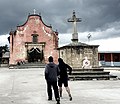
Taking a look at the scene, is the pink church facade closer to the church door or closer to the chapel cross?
the church door

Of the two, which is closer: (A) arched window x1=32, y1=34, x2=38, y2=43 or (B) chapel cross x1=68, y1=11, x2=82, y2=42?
(B) chapel cross x1=68, y1=11, x2=82, y2=42

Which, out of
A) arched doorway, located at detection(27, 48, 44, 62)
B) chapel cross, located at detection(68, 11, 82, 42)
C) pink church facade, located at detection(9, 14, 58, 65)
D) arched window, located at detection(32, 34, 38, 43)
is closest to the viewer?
chapel cross, located at detection(68, 11, 82, 42)

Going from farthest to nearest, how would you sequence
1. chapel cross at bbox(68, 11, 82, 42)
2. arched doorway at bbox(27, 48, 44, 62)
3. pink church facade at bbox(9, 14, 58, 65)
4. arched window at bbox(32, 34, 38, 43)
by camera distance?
1. arched window at bbox(32, 34, 38, 43)
2. pink church facade at bbox(9, 14, 58, 65)
3. arched doorway at bbox(27, 48, 44, 62)
4. chapel cross at bbox(68, 11, 82, 42)

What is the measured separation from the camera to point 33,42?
64312 mm

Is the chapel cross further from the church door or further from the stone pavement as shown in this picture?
the church door

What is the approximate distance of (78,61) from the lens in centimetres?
2423

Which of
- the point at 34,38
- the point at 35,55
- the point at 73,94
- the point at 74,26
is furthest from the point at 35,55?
the point at 73,94

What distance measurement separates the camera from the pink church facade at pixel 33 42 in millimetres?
63281

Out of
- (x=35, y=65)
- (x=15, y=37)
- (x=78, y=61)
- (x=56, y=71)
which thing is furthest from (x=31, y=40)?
(x=56, y=71)

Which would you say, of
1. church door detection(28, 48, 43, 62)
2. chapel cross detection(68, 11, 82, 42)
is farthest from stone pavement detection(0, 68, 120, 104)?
church door detection(28, 48, 43, 62)

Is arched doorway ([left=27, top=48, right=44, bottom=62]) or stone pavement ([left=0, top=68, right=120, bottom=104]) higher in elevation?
arched doorway ([left=27, top=48, right=44, bottom=62])

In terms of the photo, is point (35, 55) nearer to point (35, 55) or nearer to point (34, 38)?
point (35, 55)

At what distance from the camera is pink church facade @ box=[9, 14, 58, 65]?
2491 inches

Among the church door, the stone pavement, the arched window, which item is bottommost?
the stone pavement
